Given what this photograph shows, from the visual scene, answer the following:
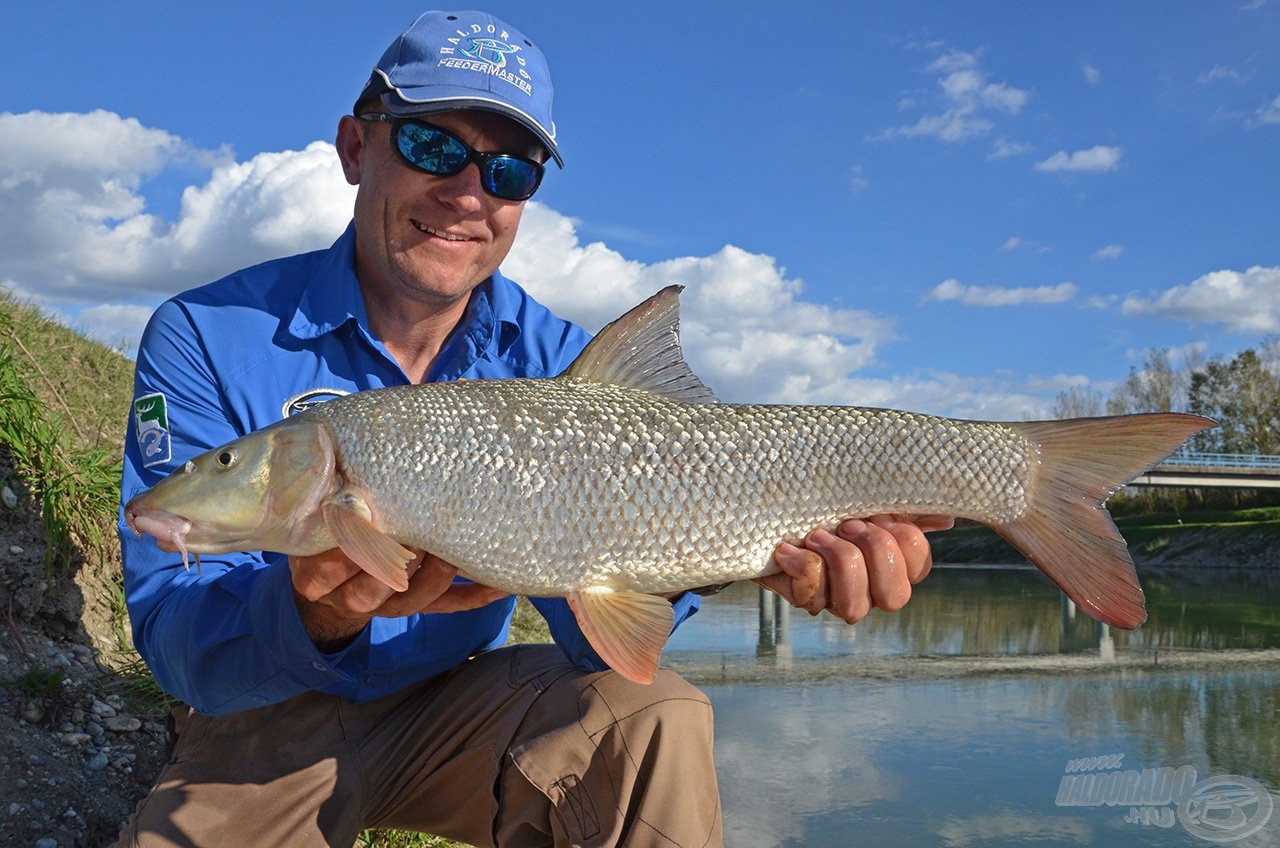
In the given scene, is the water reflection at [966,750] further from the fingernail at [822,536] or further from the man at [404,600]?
the fingernail at [822,536]

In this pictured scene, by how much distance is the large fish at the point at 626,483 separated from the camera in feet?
7.61

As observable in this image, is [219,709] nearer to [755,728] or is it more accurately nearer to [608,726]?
[608,726]

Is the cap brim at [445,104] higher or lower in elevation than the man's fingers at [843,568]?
higher

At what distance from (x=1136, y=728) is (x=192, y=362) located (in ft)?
25.9

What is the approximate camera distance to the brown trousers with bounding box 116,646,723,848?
9.02ft

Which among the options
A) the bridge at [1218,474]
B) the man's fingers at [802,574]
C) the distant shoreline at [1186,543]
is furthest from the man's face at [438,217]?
the bridge at [1218,474]

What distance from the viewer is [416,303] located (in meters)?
→ 3.26

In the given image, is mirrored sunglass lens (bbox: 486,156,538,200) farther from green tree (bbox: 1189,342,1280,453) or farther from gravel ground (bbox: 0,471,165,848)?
green tree (bbox: 1189,342,1280,453)

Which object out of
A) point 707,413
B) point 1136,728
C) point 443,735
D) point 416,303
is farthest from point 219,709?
point 1136,728

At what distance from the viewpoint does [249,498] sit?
2.30 metres

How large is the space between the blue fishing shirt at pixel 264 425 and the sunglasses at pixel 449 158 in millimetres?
371

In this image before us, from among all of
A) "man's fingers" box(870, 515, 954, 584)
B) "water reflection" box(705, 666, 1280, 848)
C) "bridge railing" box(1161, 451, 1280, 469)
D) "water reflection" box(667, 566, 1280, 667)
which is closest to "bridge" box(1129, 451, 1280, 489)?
"bridge railing" box(1161, 451, 1280, 469)

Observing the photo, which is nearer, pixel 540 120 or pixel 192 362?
pixel 192 362

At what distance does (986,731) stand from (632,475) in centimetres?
631
